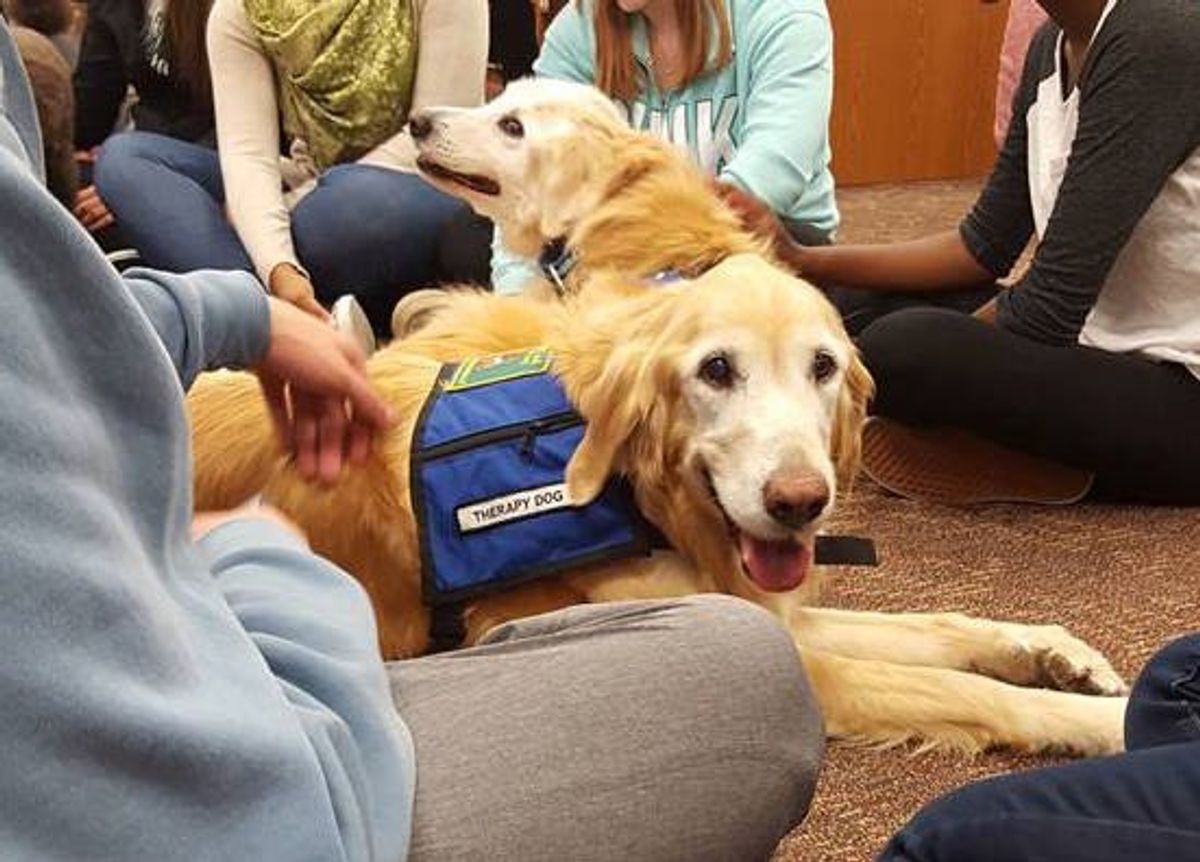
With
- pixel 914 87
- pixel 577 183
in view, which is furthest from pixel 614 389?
pixel 914 87

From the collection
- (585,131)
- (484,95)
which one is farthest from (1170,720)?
(484,95)

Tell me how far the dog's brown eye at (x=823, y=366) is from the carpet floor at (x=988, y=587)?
362 millimetres

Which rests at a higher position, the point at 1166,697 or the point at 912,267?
the point at 1166,697

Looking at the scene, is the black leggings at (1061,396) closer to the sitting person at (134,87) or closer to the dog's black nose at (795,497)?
the dog's black nose at (795,497)

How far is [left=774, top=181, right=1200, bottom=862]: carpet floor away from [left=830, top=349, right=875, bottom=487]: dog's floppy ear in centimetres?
29

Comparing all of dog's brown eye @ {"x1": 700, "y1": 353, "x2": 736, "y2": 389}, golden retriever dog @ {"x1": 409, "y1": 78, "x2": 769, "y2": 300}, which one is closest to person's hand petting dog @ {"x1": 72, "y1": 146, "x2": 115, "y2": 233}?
golden retriever dog @ {"x1": 409, "y1": 78, "x2": 769, "y2": 300}

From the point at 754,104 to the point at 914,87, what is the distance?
298cm

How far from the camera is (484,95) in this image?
2.62 meters

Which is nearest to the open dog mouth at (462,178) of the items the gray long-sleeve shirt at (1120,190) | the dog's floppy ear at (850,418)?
the gray long-sleeve shirt at (1120,190)

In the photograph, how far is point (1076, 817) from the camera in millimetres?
678

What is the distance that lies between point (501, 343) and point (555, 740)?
92 cm

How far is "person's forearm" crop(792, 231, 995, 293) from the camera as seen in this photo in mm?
2332

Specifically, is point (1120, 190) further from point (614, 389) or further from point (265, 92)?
point (265, 92)

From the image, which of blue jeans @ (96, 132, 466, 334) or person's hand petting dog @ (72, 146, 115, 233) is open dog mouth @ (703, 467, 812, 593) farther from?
person's hand petting dog @ (72, 146, 115, 233)
